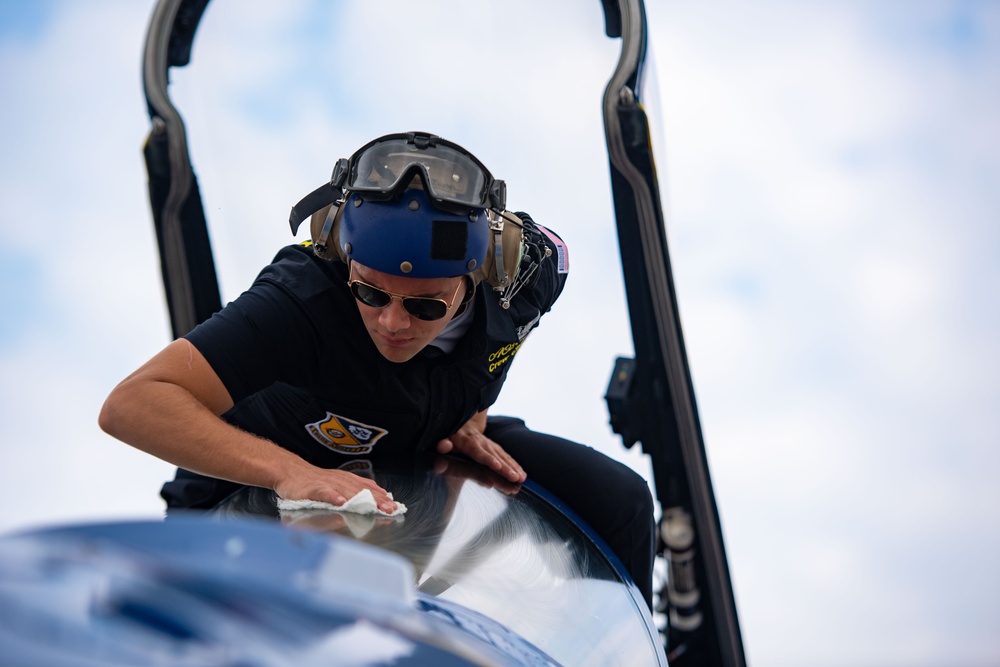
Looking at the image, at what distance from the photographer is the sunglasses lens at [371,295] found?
4.51 feet

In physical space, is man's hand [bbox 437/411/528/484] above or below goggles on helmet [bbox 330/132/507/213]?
below

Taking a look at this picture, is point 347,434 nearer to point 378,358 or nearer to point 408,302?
point 378,358

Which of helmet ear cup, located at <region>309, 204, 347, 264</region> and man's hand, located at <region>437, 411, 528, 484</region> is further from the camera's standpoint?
man's hand, located at <region>437, 411, 528, 484</region>

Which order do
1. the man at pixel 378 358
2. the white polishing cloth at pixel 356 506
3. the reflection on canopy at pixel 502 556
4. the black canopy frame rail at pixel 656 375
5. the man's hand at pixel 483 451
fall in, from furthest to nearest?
the black canopy frame rail at pixel 656 375 → the man's hand at pixel 483 451 → the man at pixel 378 358 → the white polishing cloth at pixel 356 506 → the reflection on canopy at pixel 502 556

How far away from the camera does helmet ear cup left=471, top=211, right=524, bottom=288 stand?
1.50 m

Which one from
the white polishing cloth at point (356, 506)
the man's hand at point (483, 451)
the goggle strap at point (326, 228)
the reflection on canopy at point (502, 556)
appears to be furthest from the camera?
the man's hand at point (483, 451)

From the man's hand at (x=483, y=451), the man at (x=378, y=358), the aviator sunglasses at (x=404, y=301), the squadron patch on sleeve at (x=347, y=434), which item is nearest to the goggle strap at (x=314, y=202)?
the man at (x=378, y=358)

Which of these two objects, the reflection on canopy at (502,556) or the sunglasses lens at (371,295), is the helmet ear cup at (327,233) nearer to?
the sunglasses lens at (371,295)

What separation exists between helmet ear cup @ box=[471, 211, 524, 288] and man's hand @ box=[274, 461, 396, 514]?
39 cm

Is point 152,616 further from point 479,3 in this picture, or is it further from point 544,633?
point 479,3

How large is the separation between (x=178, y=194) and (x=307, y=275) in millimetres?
476

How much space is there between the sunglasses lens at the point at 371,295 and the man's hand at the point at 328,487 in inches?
9.6

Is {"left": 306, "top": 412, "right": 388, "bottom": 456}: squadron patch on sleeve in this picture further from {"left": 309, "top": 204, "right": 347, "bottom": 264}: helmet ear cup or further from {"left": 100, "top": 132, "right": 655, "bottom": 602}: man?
{"left": 309, "top": 204, "right": 347, "bottom": 264}: helmet ear cup

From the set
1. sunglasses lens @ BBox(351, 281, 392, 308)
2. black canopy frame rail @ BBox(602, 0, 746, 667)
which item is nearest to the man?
sunglasses lens @ BBox(351, 281, 392, 308)
